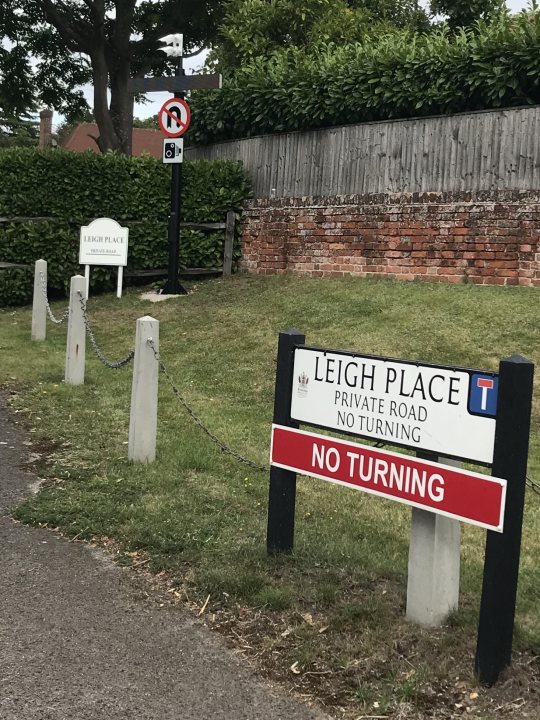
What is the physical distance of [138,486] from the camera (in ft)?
17.6

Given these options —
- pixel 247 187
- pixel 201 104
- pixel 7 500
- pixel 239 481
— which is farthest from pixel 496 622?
pixel 201 104

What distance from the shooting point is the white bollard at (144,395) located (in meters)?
5.78

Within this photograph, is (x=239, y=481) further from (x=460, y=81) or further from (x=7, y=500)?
(x=460, y=81)

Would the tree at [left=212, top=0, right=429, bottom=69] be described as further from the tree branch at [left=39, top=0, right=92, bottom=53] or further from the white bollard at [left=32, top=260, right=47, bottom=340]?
the white bollard at [left=32, top=260, right=47, bottom=340]

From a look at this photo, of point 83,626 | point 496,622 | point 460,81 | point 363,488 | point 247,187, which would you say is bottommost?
point 83,626

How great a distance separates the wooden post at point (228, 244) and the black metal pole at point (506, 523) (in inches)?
475

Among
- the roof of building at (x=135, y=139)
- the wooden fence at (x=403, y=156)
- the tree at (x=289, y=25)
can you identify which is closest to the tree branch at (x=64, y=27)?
the tree at (x=289, y=25)

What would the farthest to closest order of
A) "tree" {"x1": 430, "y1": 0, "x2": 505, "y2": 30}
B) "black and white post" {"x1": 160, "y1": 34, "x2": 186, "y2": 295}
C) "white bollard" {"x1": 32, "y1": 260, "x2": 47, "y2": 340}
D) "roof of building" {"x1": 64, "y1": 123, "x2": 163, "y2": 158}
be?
"roof of building" {"x1": 64, "y1": 123, "x2": 163, "y2": 158} → "tree" {"x1": 430, "y1": 0, "x2": 505, "y2": 30} → "black and white post" {"x1": 160, "y1": 34, "x2": 186, "y2": 295} → "white bollard" {"x1": 32, "y1": 260, "x2": 47, "y2": 340}

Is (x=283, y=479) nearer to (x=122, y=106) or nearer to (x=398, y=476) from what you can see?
(x=398, y=476)

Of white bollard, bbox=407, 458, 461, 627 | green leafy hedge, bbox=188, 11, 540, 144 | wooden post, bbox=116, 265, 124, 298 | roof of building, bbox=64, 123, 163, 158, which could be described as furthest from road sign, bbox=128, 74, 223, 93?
roof of building, bbox=64, 123, 163, 158

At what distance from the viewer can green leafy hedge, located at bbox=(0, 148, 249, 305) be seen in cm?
1391

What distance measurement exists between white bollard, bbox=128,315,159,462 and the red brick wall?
683cm

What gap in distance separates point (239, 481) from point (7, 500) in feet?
5.10

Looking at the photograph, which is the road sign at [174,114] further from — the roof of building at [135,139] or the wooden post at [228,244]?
the roof of building at [135,139]
